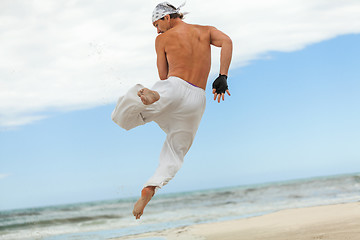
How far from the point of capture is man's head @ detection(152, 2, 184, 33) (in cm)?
352

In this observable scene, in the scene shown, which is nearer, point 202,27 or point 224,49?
point 224,49

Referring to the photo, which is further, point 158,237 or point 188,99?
point 158,237

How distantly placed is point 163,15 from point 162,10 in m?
0.04

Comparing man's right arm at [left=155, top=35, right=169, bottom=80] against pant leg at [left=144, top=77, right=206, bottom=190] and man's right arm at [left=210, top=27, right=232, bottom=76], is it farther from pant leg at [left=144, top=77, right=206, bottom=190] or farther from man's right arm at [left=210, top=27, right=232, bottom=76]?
man's right arm at [left=210, top=27, right=232, bottom=76]

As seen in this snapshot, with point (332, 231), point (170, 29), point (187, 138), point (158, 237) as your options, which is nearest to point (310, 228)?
point (332, 231)

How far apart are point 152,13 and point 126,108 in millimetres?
942

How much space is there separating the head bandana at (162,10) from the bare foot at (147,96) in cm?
81

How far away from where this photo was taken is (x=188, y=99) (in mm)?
3320

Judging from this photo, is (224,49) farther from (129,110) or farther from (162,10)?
(129,110)

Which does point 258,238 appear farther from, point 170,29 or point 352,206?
point 170,29

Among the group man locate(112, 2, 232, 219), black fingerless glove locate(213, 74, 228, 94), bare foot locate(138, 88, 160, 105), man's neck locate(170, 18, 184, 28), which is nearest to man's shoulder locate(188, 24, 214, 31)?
man locate(112, 2, 232, 219)

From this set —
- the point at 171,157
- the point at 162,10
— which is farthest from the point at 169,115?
the point at 162,10

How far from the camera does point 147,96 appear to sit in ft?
9.75

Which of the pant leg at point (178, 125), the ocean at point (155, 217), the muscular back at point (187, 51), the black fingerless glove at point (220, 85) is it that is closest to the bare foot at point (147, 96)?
the pant leg at point (178, 125)
